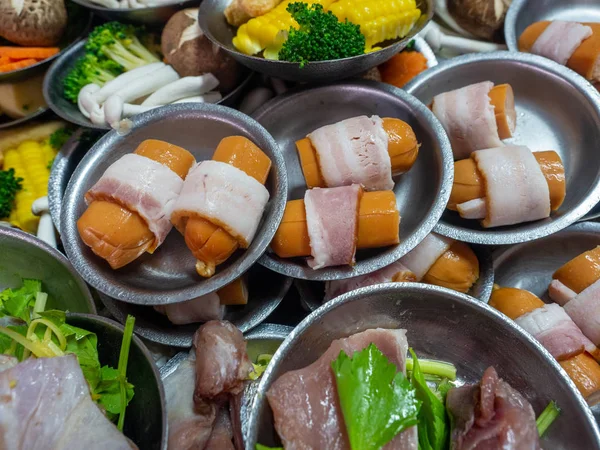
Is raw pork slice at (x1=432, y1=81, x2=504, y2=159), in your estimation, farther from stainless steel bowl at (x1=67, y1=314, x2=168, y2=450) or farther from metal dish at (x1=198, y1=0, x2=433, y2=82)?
stainless steel bowl at (x1=67, y1=314, x2=168, y2=450)

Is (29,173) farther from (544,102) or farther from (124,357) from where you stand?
(544,102)

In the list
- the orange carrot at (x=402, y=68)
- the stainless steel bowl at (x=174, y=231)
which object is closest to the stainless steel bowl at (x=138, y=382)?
Result: the stainless steel bowl at (x=174, y=231)

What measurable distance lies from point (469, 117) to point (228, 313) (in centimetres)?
165

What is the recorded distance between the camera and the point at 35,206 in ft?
8.34

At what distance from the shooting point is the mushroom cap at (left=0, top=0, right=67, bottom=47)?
9.16 ft

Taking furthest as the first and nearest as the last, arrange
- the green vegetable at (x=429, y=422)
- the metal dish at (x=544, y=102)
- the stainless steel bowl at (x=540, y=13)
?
1. the stainless steel bowl at (x=540, y=13)
2. the metal dish at (x=544, y=102)
3. the green vegetable at (x=429, y=422)

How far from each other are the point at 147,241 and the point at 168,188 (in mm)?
256

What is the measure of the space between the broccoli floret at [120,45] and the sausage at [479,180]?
210cm

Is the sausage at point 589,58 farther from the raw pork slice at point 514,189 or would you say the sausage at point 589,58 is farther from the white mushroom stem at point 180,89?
the white mushroom stem at point 180,89

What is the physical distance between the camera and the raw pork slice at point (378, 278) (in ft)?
7.11

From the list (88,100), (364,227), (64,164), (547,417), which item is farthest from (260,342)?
(88,100)

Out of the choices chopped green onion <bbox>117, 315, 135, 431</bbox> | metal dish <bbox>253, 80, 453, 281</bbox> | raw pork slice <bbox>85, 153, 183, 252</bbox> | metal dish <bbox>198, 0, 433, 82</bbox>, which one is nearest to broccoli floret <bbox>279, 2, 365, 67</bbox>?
metal dish <bbox>198, 0, 433, 82</bbox>

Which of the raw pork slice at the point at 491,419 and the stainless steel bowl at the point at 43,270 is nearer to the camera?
the raw pork slice at the point at 491,419

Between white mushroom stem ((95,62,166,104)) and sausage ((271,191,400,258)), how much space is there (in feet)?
4.69
